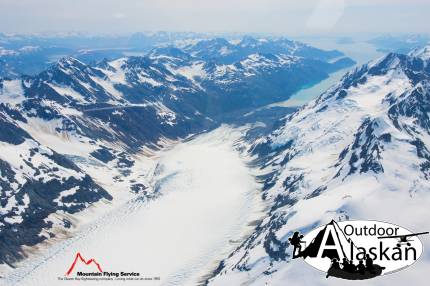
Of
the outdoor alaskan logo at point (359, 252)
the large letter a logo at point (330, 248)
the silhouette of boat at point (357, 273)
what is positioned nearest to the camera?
the outdoor alaskan logo at point (359, 252)

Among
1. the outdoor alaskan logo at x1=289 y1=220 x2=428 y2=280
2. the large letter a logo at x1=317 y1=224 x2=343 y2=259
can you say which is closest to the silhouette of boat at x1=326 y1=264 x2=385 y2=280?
the outdoor alaskan logo at x1=289 y1=220 x2=428 y2=280

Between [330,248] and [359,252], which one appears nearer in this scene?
[359,252]

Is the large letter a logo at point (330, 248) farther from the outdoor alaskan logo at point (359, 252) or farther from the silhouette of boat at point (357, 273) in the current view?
the silhouette of boat at point (357, 273)

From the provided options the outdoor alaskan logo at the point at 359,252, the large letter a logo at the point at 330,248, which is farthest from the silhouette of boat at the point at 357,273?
the large letter a logo at the point at 330,248

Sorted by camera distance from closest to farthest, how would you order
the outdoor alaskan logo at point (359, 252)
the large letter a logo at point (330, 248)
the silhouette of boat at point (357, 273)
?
the outdoor alaskan logo at point (359, 252), the large letter a logo at point (330, 248), the silhouette of boat at point (357, 273)

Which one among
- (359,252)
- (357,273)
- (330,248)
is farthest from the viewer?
(357,273)

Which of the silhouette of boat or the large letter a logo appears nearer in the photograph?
the large letter a logo

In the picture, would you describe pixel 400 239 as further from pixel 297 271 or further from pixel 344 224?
pixel 297 271

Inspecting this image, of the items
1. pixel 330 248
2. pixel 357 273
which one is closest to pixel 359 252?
pixel 330 248

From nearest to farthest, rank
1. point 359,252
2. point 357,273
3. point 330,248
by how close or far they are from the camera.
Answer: point 359,252
point 330,248
point 357,273

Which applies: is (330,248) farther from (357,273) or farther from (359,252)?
(357,273)

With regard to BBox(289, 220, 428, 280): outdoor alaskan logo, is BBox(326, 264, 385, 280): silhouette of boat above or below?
below

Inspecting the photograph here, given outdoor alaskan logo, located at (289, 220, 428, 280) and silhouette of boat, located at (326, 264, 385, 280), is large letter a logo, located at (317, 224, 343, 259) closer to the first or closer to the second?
outdoor alaskan logo, located at (289, 220, 428, 280)
